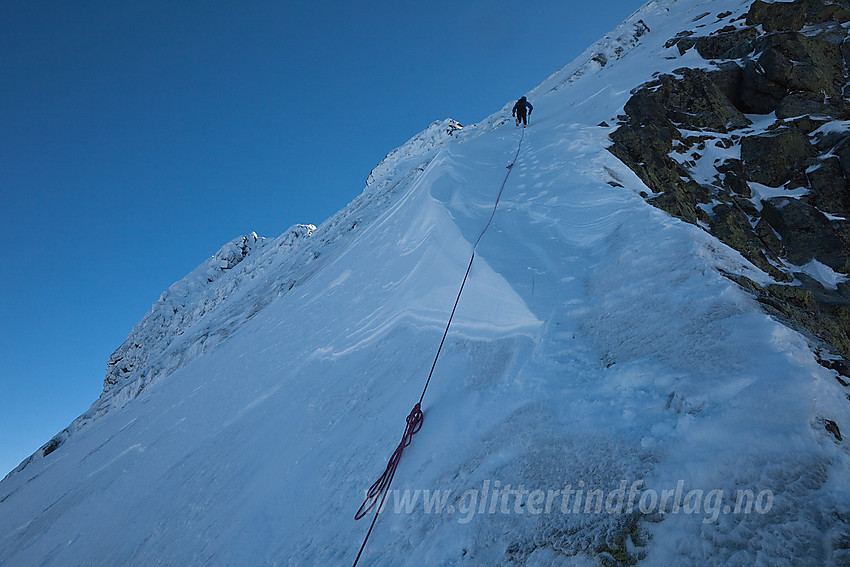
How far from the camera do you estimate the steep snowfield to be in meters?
1.94

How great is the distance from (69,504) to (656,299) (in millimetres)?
8406

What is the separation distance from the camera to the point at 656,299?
3.36m

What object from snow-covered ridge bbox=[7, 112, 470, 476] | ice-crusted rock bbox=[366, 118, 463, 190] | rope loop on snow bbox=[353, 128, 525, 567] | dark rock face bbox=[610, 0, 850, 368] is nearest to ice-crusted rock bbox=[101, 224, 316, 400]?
snow-covered ridge bbox=[7, 112, 470, 476]

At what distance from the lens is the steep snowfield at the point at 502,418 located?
194cm

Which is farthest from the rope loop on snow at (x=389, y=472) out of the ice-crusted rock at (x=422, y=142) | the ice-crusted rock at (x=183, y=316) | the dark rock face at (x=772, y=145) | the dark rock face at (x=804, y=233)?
the ice-crusted rock at (x=422, y=142)

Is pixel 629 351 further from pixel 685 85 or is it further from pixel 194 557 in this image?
pixel 685 85

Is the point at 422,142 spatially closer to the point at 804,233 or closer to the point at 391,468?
the point at 804,233

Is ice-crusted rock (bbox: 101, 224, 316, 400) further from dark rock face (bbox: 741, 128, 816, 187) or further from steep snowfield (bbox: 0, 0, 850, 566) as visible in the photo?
dark rock face (bbox: 741, 128, 816, 187)

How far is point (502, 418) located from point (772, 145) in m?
11.2

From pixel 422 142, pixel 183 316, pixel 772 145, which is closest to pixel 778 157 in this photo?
pixel 772 145

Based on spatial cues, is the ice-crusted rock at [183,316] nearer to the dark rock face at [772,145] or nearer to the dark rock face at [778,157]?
the dark rock face at [772,145]

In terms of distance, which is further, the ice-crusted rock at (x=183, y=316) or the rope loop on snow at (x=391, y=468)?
the ice-crusted rock at (x=183, y=316)

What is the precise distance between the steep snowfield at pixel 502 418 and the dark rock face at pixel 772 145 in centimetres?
226

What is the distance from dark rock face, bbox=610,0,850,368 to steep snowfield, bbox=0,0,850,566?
226 centimetres
